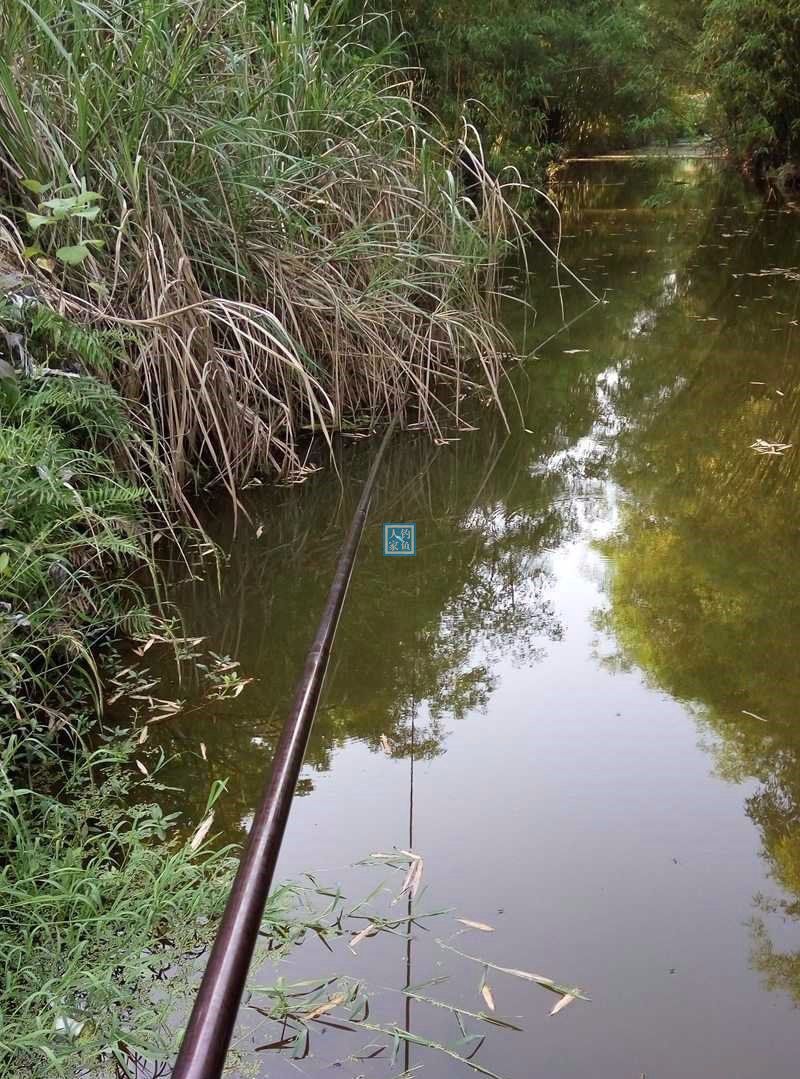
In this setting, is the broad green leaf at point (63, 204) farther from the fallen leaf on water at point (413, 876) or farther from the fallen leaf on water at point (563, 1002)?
the fallen leaf on water at point (563, 1002)

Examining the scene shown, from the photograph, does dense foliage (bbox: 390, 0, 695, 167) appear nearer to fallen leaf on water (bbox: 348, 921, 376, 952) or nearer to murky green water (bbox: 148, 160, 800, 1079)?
murky green water (bbox: 148, 160, 800, 1079)

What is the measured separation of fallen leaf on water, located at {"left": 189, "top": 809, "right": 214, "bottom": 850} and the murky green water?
0.03 metres

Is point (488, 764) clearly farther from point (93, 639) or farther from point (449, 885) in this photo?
point (93, 639)

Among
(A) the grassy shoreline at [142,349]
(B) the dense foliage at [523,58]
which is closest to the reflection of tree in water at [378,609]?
(A) the grassy shoreline at [142,349]

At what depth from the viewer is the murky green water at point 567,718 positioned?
4.34 ft

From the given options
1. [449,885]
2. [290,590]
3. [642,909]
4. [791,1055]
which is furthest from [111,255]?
[791,1055]

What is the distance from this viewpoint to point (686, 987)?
132 cm

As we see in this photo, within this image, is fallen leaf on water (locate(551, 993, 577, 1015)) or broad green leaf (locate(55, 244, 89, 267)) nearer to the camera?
fallen leaf on water (locate(551, 993, 577, 1015))

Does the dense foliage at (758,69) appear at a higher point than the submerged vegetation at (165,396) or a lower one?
lower

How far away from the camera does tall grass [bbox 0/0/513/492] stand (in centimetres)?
246

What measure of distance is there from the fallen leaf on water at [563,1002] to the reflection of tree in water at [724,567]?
275 mm

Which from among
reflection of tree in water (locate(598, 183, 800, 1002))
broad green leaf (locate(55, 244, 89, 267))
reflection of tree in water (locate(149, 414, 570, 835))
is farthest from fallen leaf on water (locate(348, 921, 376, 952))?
broad green leaf (locate(55, 244, 89, 267))

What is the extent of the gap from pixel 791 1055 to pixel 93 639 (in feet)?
4.80

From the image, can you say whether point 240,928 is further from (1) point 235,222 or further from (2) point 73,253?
(1) point 235,222
